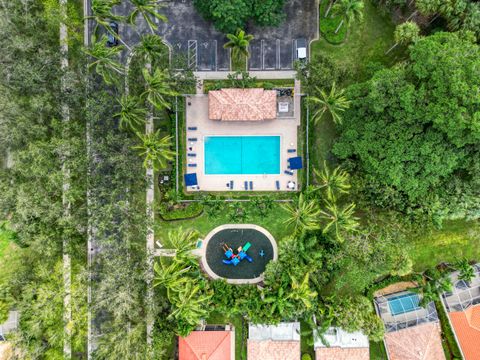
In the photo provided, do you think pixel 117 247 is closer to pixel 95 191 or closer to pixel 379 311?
pixel 95 191

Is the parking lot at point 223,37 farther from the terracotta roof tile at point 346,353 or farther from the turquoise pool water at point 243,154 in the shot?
the terracotta roof tile at point 346,353

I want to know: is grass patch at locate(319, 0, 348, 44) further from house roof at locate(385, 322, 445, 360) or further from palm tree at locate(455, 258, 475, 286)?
house roof at locate(385, 322, 445, 360)

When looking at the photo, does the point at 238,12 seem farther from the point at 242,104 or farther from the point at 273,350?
the point at 273,350

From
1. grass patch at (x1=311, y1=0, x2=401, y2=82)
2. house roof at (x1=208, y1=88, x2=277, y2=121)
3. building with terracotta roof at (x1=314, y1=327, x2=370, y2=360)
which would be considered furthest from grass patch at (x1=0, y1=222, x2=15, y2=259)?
grass patch at (x1=311, y1=0, x2=401, y2=82)

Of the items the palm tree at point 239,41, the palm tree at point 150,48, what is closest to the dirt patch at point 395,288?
the palm tree at point 239,41

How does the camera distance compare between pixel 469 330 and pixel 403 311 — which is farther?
pixel 403 311

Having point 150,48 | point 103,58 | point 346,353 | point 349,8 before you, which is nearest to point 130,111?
point 103,58
